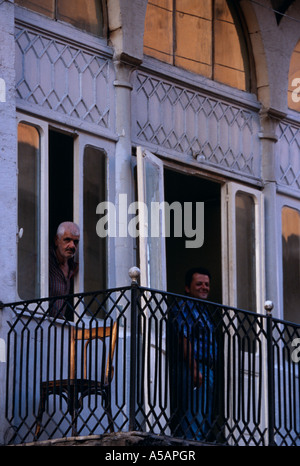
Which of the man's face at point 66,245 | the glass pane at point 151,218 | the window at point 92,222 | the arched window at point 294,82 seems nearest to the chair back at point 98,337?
the man's face at point 66,245

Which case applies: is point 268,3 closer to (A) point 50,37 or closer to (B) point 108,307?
(A) point 50,37

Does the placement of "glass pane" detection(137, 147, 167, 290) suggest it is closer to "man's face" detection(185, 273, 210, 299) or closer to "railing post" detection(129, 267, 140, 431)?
"man's face" detection(185, 273, 210, 299)

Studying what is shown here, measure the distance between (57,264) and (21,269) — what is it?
55 cm

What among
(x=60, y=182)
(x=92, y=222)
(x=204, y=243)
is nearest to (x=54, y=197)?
(x=60, y=182)

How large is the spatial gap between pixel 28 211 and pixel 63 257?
605 millimetres

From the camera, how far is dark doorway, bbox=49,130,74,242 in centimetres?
1466

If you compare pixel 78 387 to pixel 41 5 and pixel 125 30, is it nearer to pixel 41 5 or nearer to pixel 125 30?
pixel 41 5

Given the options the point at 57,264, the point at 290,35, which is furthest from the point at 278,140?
the point at 57,264

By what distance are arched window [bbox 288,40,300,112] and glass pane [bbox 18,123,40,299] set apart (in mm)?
4374

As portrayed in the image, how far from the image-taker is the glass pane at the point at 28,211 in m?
13.6

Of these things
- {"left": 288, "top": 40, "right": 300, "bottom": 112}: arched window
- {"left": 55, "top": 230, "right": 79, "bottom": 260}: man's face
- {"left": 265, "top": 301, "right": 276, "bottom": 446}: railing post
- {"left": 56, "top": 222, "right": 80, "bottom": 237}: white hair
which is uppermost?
{"left": 288, "top": 40, "right": 300, "bottom": 112}: arched window

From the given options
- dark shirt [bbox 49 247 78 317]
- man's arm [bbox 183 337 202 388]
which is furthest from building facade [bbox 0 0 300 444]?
man's arm [bbox 183 337 202 388]

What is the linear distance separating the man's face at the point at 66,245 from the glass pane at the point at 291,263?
140 inches

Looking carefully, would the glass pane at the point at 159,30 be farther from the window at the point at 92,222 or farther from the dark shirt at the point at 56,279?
the dark shirt at the point at 56,279
